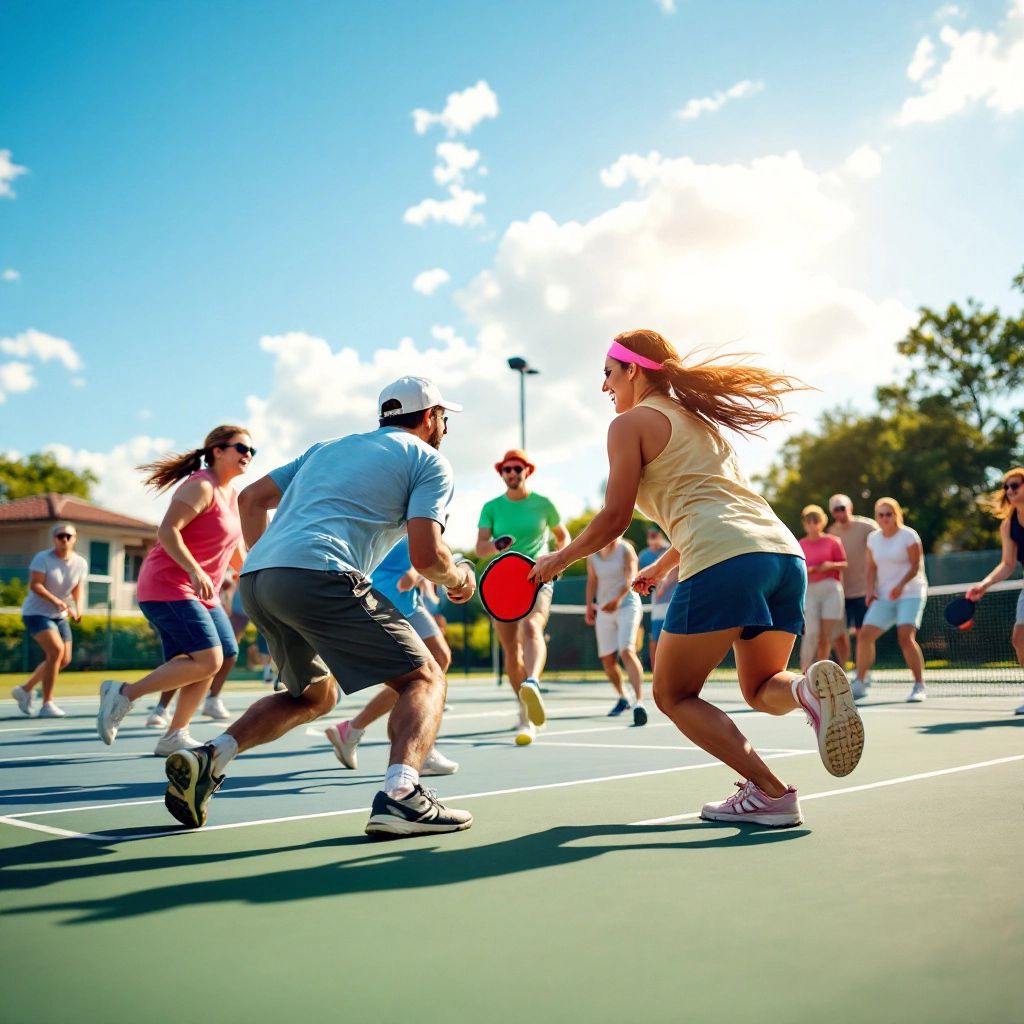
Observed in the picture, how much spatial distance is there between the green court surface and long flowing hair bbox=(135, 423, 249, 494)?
7.29 ft

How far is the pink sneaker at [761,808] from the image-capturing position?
171 inches

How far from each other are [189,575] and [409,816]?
353cm

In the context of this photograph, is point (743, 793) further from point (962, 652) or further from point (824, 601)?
point (962, 652)

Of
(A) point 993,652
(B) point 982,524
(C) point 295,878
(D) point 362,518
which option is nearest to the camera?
(C) point 295,878

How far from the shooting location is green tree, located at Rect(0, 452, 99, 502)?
83000 mm

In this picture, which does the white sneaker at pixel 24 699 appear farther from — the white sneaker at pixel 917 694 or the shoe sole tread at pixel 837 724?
the shoe sole tread at pixel 837 724

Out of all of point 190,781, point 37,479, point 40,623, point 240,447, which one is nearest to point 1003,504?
point 240,447

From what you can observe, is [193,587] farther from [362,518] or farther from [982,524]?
[982,524]

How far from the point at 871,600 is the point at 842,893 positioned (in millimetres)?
10634

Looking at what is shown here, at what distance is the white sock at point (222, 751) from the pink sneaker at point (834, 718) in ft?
7.22

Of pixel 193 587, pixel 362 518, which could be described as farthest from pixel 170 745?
pixel 362 518

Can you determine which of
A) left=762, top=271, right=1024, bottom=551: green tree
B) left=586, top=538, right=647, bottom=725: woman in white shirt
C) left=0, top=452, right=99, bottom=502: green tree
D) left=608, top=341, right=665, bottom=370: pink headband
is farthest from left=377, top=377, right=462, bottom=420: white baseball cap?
left=0, top=452, right=99, bottom=502: green tree

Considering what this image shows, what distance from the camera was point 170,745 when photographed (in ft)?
23.7

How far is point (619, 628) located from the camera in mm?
11773
